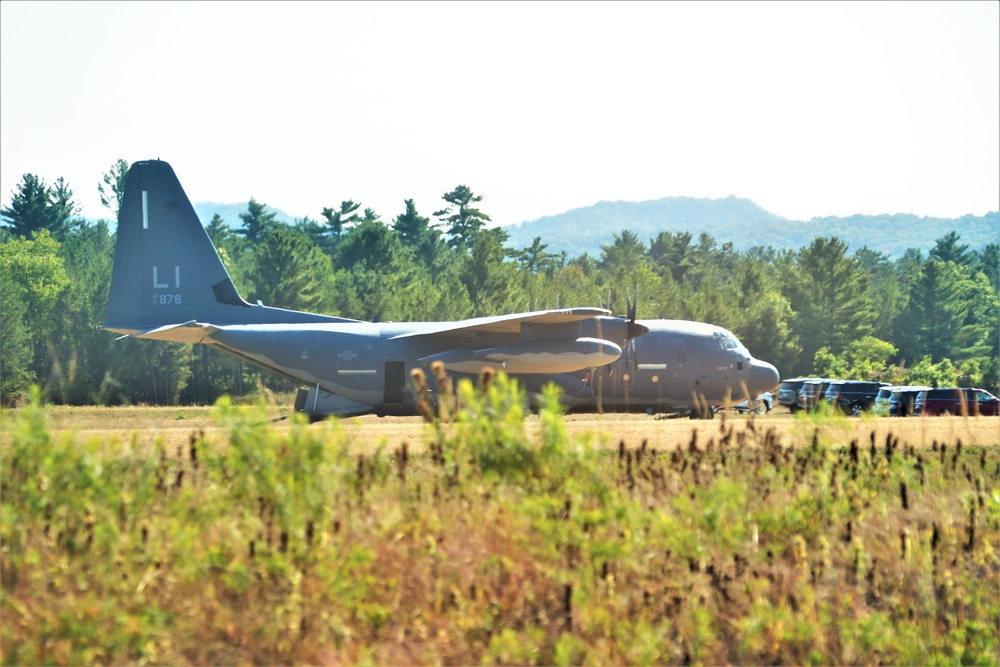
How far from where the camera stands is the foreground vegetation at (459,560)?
824 cm

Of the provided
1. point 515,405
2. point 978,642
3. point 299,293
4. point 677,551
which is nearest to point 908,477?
point 978,642

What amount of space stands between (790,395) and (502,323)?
87.0 feet

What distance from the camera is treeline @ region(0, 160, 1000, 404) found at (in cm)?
6812

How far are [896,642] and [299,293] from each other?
231 feet

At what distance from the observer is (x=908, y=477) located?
12.7 m

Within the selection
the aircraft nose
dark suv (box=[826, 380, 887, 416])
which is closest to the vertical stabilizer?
the aircraft nose

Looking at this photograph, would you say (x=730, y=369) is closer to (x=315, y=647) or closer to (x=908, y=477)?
(x=908, y=477)

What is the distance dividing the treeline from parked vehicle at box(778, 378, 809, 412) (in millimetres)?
10426

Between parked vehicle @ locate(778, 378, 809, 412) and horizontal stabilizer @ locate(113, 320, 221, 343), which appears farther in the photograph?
parked vehicle @ locate(778, 378, 809, 412)

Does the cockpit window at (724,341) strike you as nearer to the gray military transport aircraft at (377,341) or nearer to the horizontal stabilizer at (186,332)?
the gray military transport aircraft at (377,341)

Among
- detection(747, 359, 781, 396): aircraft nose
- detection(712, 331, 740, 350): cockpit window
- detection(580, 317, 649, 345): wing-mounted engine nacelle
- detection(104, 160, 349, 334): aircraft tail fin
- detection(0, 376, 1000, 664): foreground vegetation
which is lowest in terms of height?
detection(0, 376, 1000, 664): foreground vegetation

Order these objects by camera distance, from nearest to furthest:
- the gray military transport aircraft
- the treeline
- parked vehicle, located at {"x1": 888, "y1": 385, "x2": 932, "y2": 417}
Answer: the gray military transport aircraft, parked vehicle, located at {"x1": 888, "y1": 385, "x2": 932, "y2": 417}, the treeline

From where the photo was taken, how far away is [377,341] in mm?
29234

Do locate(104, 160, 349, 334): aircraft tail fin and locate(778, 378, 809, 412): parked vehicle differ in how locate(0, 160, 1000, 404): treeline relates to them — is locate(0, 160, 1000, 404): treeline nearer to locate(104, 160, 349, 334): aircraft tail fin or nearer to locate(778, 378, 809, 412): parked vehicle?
locate(778, 378, 809, 412): parked vehicle
